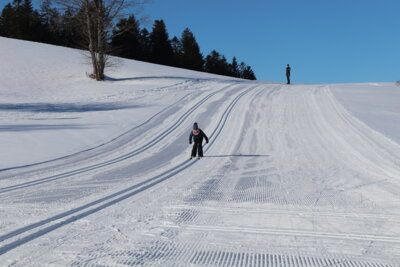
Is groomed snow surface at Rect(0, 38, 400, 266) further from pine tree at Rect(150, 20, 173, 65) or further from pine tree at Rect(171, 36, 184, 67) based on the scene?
pine tree at Rect(171, 36, 184, 67)

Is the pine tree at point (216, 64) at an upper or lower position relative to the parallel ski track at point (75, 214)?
upper

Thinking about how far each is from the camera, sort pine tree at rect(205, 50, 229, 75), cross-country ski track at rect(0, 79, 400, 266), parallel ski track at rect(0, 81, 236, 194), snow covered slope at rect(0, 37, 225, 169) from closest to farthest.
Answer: cross-country ski track at rect(0, 79, 400, 266) → parallel ski track at rect(0, 81, 236, 194) → snow covered slope at rect(0, 37, 225, 169) → pine tree at rect(205, 50, 229, 75)

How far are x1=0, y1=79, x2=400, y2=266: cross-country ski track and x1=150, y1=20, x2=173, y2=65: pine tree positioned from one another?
50971mm

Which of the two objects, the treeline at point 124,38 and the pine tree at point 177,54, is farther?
the pine tree at point 177,54

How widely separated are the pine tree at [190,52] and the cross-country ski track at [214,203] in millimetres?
56922

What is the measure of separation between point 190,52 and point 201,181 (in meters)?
65.9

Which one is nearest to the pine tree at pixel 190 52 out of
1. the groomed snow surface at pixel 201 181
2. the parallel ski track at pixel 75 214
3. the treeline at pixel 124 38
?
the treeline at pixel 124 38

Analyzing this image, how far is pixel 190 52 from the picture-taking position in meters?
72.1

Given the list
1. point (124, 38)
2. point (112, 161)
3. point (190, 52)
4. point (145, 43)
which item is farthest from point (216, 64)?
point (112, 161)

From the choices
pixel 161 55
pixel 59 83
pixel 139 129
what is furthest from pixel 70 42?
pixel 139 129

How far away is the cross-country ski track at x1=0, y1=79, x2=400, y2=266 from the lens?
12.9ft

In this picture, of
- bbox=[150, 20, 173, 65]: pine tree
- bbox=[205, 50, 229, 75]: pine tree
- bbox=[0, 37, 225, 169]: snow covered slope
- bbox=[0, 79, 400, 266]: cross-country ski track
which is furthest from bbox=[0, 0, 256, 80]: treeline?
bbox=[0, 79, 400, 266]: cross-country ski track

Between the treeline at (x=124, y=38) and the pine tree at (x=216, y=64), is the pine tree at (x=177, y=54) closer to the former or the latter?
the treeline at (x=124, y=38)

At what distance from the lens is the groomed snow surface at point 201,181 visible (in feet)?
13.2
